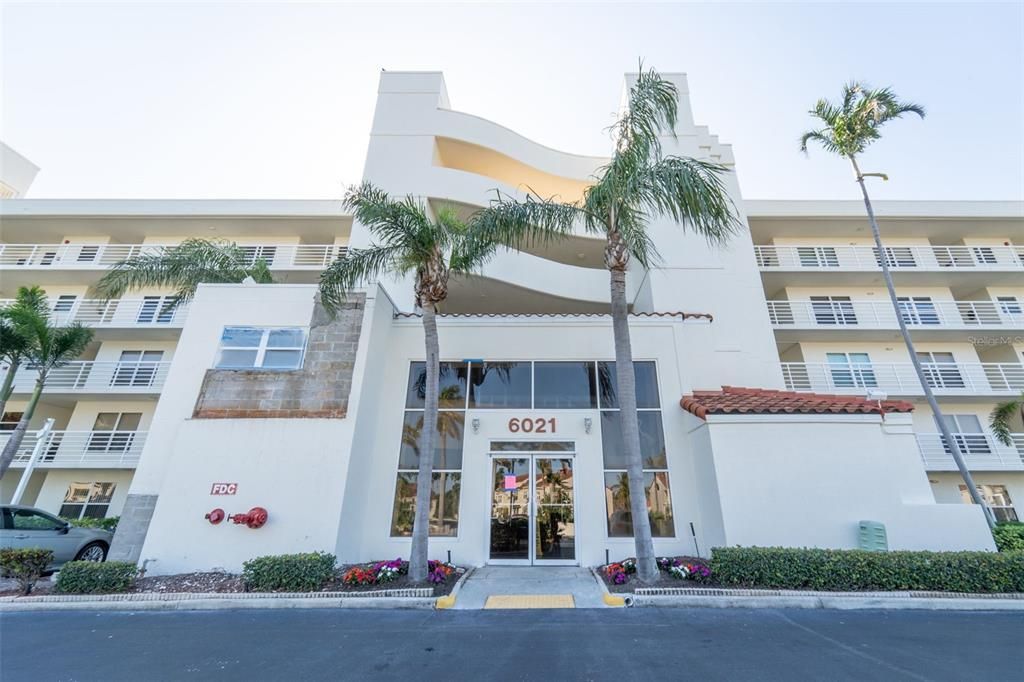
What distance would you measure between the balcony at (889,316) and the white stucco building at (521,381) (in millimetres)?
110

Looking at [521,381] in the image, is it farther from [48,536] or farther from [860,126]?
[860,126]

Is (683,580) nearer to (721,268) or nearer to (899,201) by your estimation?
(721,268)

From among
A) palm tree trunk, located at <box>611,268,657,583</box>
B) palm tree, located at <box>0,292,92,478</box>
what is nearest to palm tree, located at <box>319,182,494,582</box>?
palm tree trunk, located at <box>611,268,657,583</box>

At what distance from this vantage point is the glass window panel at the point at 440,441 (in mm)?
10648

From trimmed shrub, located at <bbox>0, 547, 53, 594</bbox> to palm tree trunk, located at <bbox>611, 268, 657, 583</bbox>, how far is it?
1144cm

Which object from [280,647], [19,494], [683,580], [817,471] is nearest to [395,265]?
[280,647]

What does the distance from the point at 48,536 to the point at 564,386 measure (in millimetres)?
12608

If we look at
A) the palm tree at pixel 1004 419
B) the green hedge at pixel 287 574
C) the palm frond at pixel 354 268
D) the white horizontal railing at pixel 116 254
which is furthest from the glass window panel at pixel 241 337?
the palm tree at pixel 1004 419

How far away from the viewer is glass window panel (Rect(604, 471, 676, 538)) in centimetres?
1000

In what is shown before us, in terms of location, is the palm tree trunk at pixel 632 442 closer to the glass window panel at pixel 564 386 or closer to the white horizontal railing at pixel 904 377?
the glass window panel at pixel 564 386

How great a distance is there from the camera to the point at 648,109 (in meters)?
8.59

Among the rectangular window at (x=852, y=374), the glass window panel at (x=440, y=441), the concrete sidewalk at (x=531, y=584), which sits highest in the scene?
the rectangular window at (x=852, y=374)

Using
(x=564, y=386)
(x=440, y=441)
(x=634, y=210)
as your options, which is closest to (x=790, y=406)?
(x=564, y=386)

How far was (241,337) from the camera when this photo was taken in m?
10.7
